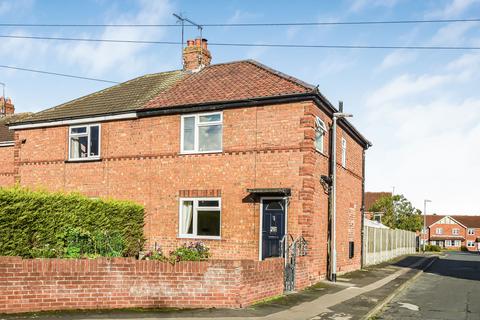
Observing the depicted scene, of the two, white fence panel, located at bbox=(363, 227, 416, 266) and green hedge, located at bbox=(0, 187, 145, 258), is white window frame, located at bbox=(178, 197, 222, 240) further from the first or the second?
white fence panel, located at bbox=(363, 227, 416, 266)

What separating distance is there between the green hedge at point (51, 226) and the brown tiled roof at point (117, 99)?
7.00 metres

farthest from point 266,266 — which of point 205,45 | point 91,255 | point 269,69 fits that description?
point 205,45

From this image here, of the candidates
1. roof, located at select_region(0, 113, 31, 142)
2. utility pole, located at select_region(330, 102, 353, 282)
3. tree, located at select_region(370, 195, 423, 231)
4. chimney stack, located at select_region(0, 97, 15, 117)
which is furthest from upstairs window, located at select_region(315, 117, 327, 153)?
tree, located at select_region(370, 195, 423, 231)

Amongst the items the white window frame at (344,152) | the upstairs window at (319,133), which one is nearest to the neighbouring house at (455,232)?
the white window frame at (344,152)

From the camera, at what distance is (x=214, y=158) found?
17.2 meters

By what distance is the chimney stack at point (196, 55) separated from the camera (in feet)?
73.3

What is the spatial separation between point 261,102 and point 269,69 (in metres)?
2.81

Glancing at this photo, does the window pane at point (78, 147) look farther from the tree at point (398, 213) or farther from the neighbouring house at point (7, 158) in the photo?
the tree at point (398, 213)

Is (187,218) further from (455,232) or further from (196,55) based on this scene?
(455,232)

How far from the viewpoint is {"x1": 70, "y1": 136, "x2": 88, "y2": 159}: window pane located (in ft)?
66.1

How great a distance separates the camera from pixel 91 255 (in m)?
11.1

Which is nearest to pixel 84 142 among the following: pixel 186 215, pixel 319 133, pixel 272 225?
pixel 186 215

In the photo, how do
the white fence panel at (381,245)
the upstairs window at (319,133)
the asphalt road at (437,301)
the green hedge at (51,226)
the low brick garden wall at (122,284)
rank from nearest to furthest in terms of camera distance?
the low brick garden wall at (122,284) < the green hedge at (51,226) < the asphalt road at (437,301) < the upstairs window at (319,133) < the white fence panel at (381,245)

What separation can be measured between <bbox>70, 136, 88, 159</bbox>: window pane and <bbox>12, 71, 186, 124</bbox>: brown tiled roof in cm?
96
